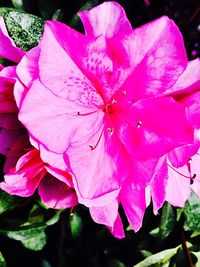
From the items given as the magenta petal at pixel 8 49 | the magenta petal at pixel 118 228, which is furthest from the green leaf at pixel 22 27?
the magenta petal at pixel 118 228

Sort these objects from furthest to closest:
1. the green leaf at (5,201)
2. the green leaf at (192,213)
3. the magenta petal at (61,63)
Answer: the green leaf at (192,213), the green leaf at (5,201), the magenta petal at (61,63)

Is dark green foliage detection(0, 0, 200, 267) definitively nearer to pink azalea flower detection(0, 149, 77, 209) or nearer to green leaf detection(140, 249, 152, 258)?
green leaf detection(140, 249, 152, 258)

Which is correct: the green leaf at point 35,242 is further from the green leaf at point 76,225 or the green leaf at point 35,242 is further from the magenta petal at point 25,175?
the magenta petal at point 25,175

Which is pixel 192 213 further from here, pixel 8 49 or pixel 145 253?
pixel 8 49

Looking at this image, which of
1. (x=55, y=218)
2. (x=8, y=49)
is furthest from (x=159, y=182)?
(x=55, y=218)

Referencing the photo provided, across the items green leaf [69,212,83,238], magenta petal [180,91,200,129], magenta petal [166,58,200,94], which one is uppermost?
magenta petal [166,58,200,94]

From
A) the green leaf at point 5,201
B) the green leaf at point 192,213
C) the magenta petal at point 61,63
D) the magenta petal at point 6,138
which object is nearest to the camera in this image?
the magenta petal at point 61,63

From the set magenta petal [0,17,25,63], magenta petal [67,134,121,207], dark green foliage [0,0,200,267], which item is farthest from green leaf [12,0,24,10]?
magenta petal [67,134,121,207]
